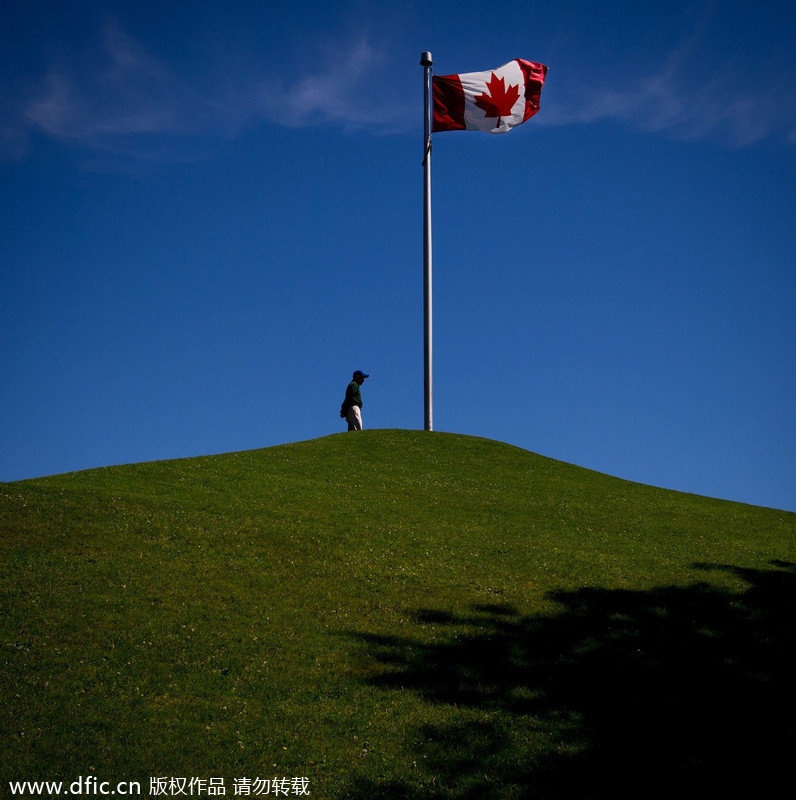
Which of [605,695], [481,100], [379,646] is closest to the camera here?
[605,695]

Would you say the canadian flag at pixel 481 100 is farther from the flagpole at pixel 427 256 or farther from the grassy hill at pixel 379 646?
the grassy hill at pixel 379 646

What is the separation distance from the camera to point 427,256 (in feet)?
131

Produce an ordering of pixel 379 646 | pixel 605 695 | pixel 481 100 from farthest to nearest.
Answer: pixel 481 100, pixel 379 646, pixel 605 695

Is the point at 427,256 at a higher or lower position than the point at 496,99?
lower

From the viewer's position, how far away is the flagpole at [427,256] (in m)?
38.6

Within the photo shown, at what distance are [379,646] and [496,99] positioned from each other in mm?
32024

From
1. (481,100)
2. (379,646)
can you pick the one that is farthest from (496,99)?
(379,646)

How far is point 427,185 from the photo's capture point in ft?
133

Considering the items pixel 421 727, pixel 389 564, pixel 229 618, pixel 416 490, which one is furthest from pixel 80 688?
pixel 416 490

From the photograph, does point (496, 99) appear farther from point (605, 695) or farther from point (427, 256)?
point (605, 695)

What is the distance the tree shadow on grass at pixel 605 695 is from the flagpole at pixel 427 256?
19.9 m

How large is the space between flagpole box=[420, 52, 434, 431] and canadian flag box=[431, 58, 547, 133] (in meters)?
0.70

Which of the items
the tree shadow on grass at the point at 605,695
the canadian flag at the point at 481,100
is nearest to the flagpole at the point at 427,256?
the canadian flag at the point at 481,100

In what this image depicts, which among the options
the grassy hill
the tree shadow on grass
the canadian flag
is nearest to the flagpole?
the canadian flag
